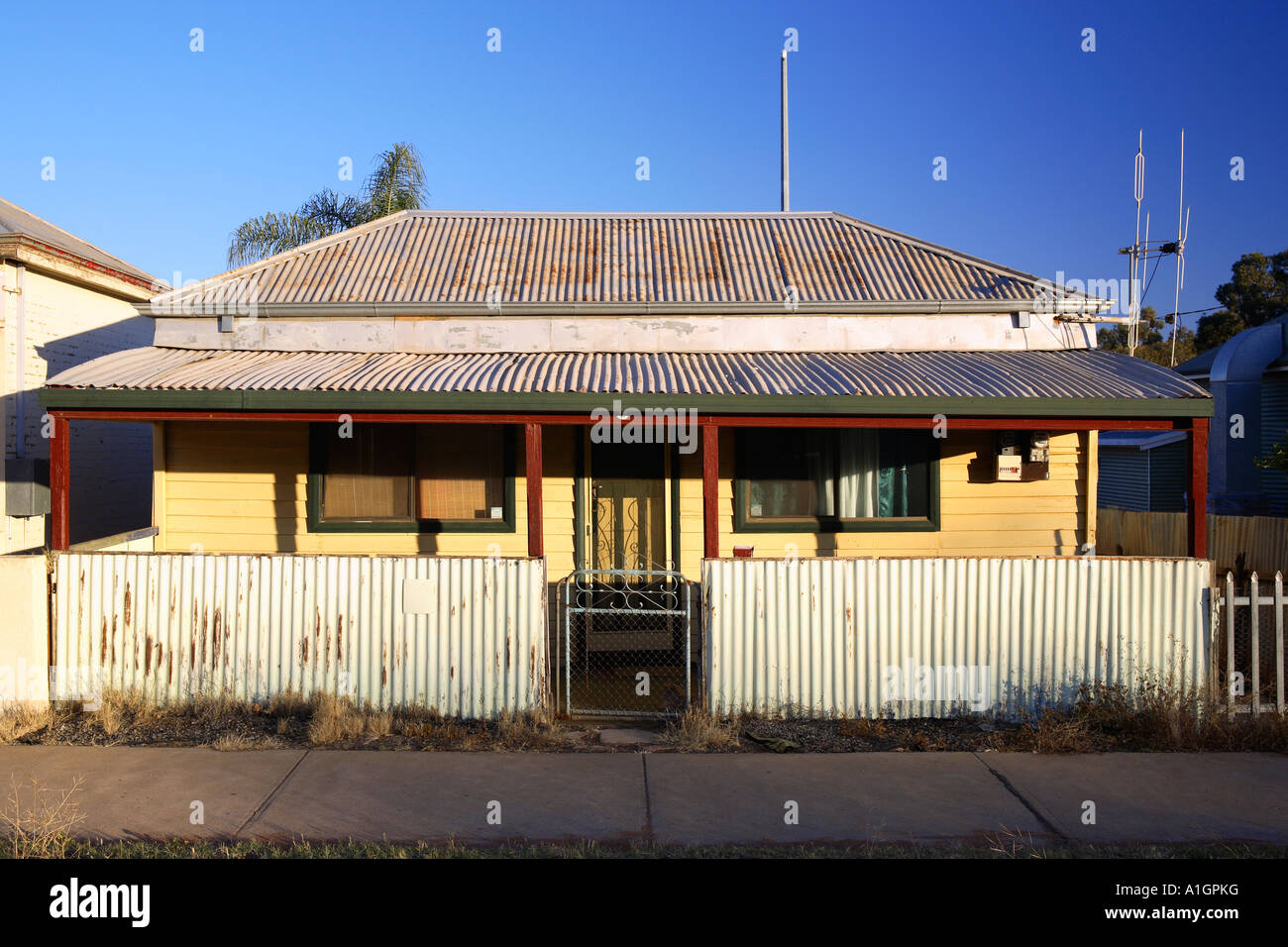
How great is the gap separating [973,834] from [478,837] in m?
2.84

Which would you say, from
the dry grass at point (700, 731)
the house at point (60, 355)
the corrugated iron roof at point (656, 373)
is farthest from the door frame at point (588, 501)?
the house at point (60, 355)

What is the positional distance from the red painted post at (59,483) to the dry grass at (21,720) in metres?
1.31

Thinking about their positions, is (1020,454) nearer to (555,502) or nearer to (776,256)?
(776,256)

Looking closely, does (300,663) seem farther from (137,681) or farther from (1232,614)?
(1232,614)

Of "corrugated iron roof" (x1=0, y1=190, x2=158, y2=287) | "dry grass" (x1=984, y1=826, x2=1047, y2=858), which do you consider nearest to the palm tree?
"corrugated iron roof" (x1=0, y1=190, x2=158, y2=287)

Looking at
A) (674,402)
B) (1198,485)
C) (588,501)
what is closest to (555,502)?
(588,501)

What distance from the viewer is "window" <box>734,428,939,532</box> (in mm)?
9805

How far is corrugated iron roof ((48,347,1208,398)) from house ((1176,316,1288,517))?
425 inches

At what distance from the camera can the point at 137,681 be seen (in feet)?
24.7

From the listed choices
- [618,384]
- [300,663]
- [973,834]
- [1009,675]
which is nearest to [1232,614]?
[1009,675]

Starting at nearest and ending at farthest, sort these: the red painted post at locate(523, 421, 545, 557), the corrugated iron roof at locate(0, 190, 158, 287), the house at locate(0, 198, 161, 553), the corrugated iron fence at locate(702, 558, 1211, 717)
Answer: the corrugated iron fence at locate(702, 558, 1211, 717)
the red painted post at locate(523, 421, 545, 557)
the house at locate(0, 198, 161, 553)
the corrugated iron roof at locate(0, 190, 158, 287)

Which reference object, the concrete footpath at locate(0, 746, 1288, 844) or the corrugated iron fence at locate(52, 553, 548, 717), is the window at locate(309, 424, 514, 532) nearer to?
the corrugated iron fence at locate(52, 553, 548, 717)

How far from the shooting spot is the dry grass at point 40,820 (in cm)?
477

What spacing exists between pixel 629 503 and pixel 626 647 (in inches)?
63.7
